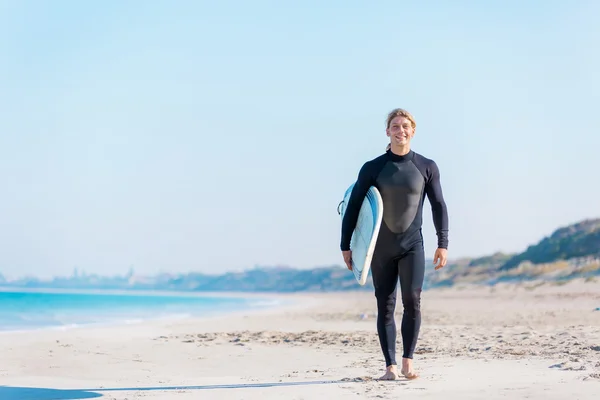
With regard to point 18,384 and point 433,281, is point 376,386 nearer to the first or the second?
point 18,384

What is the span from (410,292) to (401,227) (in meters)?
0.44

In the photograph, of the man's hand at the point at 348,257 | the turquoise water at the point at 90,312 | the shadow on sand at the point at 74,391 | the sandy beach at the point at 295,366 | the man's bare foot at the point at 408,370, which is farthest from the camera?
the turquoise water at the point at 90,312

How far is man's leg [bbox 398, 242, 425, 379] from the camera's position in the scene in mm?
5418

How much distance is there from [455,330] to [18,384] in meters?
5.66

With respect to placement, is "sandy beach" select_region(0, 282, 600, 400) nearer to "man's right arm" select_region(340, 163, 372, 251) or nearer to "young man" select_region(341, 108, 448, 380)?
"young man" select_region(341, 108, 448, 380)

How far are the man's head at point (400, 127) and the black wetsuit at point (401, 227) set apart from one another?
0.37ft

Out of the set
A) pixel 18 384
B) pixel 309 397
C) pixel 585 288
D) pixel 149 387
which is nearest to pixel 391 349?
pixel 309 397

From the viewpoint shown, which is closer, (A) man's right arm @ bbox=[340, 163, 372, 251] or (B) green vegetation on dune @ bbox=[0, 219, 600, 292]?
(A) man's right arm @ bbox=[340, 163, 372, 251]

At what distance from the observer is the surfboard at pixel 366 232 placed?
17.5ft

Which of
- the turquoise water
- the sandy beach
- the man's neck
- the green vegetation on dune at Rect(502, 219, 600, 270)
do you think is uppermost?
the green vegetation on dune at Rect(502, 219, 600, 270)

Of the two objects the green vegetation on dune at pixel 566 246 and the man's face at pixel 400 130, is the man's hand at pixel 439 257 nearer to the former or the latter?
the man's face at pixel 400 130

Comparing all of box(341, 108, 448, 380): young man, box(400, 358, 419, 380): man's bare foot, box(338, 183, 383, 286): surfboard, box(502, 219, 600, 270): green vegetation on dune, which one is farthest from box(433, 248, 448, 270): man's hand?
box(502, 219, 600, 270): green vegetation on dune

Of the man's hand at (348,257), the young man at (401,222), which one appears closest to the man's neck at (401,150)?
the young man at (401,222)

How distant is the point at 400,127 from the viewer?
5.45 metres
